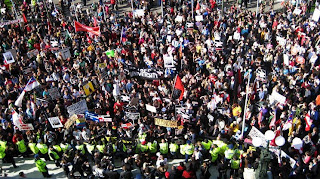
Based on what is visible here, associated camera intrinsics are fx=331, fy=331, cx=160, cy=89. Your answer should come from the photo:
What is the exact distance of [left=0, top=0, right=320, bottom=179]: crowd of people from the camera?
13109mm

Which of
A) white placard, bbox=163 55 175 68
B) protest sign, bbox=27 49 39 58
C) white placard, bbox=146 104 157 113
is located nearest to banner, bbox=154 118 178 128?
white placard, bbox=146 104 157 113

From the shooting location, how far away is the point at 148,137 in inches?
554

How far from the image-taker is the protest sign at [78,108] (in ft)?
48.2

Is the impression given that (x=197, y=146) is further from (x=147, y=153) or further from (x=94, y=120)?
(x=94, y=120)

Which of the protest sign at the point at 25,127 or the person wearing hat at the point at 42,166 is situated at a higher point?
the protest sign at the point at 25,127

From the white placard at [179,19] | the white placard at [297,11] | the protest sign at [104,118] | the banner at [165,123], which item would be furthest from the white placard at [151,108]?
the white placard at [297,11]

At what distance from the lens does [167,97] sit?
16281 mm

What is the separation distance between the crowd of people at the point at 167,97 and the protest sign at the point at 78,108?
0.37ft

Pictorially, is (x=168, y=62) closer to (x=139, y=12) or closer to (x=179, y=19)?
(x=179, y=19)

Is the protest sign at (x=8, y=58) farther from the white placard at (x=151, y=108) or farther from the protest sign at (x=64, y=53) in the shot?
the white placard at (x=151, y=108)

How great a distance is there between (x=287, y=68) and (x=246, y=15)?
848 cm

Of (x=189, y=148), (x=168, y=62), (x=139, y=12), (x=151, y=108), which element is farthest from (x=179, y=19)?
(x=189, y=148)

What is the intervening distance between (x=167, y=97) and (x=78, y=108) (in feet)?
14.1

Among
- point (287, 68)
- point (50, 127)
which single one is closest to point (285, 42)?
point (287, 68)
